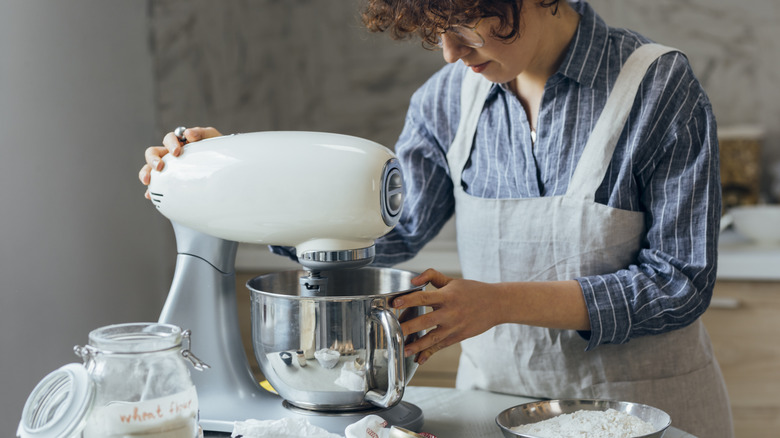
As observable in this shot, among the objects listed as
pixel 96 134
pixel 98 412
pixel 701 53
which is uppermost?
pixel 701 53

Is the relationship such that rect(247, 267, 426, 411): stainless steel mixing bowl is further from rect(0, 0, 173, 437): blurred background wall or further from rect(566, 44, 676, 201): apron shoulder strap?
rect(0, 0, 173, 437): blurred background wall

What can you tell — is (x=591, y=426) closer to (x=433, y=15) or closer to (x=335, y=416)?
(x=335, y=416)

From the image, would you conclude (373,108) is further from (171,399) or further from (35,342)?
(171,399)

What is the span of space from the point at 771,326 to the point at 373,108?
142cm

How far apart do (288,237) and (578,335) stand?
0.58 metres

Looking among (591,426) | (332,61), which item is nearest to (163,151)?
(591,426)

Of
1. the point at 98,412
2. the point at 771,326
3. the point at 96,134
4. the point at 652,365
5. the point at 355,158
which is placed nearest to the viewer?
the point at 98,412

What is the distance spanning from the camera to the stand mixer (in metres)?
0.85

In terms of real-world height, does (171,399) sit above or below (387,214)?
below

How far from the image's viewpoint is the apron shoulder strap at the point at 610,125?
1.19 metres

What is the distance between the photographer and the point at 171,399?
2.37 feet

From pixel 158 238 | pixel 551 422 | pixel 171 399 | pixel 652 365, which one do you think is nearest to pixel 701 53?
pixel 652 365

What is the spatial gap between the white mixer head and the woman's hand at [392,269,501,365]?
90 mm

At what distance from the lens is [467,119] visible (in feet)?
4.52
